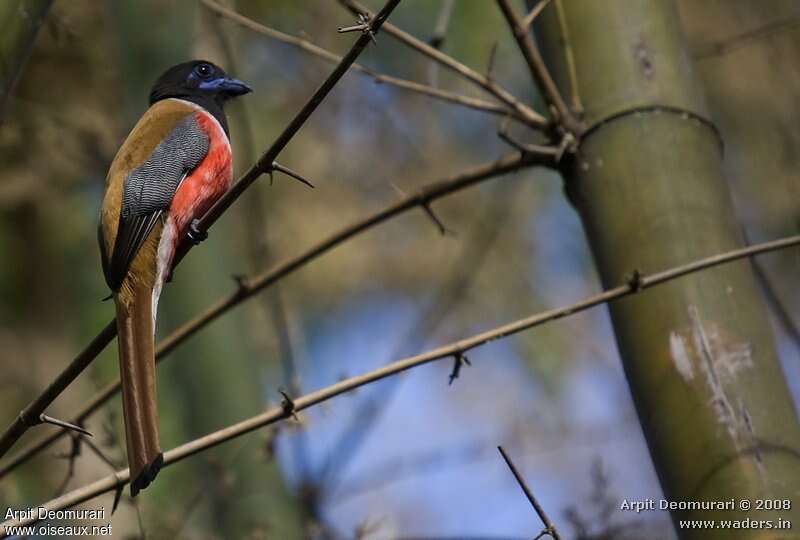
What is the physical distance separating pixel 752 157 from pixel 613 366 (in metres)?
1.42

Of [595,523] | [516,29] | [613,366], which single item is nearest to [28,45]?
[516,29]

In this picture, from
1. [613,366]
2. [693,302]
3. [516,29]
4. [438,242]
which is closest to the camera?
[693,302]

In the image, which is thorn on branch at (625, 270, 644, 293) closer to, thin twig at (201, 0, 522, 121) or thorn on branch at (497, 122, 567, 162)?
thorn on branch at (497, 122, 567, 162)

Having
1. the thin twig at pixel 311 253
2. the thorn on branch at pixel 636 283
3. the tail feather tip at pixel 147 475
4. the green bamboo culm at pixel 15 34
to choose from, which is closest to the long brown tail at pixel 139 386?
the tail feather tip at pixel 147 475

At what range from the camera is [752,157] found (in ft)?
21.5

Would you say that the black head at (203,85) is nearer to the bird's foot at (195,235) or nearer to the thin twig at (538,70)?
the bird's foot at (195,235)

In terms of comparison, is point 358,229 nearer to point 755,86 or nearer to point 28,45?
point 28,45

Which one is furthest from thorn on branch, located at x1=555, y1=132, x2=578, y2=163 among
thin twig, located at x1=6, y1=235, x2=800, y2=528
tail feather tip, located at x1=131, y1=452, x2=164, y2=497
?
tail feather tip, located at x1=131, y1=452, x2=164, y2=497

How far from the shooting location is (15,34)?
357 cm

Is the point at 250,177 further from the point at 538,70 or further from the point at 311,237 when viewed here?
the point at 311,237

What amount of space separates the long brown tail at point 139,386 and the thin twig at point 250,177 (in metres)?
0.19

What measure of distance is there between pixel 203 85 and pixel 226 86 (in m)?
0.09

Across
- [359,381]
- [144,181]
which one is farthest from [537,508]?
[144,181]

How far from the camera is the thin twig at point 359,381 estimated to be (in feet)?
7.97
